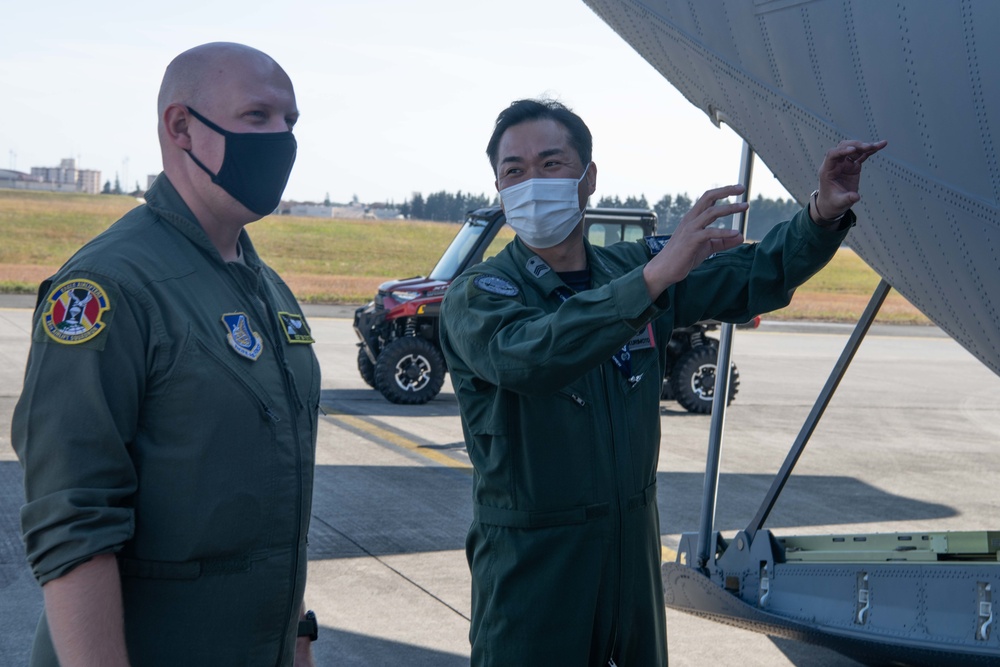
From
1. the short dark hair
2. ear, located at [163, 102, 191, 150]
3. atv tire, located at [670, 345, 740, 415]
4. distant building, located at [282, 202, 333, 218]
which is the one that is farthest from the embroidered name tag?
distant building, located at [282, 202, 333, 218]

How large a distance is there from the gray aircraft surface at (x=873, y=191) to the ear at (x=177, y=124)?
1.76 m

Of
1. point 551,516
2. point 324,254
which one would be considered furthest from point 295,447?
point 324,254

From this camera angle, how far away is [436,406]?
12258 millimetres

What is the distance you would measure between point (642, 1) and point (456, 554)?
11.2 feet

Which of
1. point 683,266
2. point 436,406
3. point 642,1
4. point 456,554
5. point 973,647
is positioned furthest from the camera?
point 436,406

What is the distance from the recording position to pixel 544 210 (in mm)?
2582

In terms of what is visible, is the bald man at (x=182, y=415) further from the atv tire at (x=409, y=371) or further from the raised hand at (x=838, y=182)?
the atv tire at (x=409, y=371)

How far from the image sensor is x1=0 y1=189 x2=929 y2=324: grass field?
3691 cm

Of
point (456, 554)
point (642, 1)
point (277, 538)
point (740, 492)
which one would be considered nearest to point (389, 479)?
point (456, 554)

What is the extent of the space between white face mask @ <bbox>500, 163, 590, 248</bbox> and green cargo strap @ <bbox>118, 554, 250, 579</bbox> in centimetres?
115

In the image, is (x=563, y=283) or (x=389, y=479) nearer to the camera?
(x=563, y=283)

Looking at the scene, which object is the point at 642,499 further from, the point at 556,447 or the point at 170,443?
the point at 170,443

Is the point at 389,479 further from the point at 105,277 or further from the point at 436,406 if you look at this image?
the point at 105,277

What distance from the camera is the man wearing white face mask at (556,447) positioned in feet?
7.78
